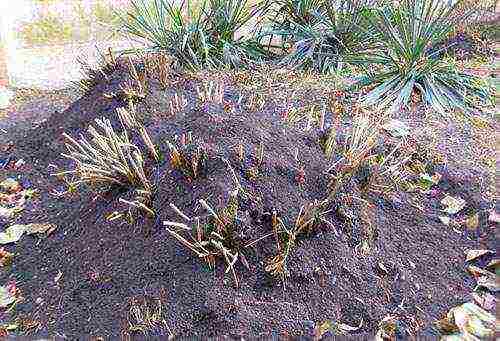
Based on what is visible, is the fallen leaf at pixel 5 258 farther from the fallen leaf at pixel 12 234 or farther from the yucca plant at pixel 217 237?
the yucca plant at pixel 217 237

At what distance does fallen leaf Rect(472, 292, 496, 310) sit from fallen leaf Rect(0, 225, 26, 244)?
2.24m

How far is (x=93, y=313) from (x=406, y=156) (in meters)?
1.79

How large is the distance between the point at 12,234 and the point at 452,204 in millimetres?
2260

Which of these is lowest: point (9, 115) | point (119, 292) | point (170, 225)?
point (9, 115)

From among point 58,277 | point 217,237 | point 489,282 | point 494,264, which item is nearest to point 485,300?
point 489,282

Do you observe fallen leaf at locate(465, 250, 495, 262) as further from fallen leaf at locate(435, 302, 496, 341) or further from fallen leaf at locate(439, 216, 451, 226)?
fallen leaf at locate(435, 302, 496, 341)

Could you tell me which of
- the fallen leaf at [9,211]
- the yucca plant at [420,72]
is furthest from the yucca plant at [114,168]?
the yucca plant at [420,72]

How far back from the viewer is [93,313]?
2588 millimetres

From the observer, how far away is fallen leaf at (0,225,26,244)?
323cm

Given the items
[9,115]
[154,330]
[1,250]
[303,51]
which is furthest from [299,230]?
[9,115]

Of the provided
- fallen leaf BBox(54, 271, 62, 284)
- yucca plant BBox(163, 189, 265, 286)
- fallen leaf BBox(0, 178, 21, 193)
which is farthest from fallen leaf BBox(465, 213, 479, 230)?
fallen leaf BBox(0, 178, 21, 193)

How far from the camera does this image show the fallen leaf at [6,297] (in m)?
2.80

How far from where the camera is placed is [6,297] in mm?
2838

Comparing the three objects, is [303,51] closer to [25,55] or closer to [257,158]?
[257,158]
